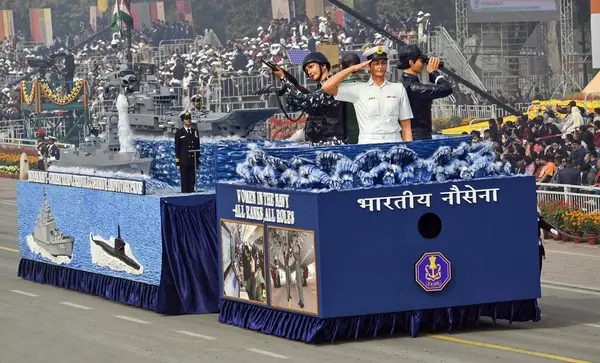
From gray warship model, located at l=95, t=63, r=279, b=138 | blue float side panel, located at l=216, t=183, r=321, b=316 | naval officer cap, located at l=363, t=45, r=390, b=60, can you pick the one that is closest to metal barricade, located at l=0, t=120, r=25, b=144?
gray warship model, located at l=95, t=63, r=279, b=138

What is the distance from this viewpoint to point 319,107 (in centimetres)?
2022

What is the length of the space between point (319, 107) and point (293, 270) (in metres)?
2.53

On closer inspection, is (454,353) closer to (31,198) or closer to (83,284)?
(83,284)

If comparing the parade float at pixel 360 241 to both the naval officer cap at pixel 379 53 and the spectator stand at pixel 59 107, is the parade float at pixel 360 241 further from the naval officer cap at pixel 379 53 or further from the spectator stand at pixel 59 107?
the spectator stand at pixel 59 107

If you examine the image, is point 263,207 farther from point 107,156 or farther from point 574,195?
point 574,195

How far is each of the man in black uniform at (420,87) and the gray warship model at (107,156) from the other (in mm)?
5698

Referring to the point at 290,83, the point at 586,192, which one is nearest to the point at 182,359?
the point at 290,83

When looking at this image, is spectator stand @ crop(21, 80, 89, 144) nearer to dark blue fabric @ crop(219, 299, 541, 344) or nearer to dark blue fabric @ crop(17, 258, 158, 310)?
dark blue fabric @ crop(17, 258, 158, 310)

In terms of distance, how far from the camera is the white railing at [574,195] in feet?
97.3

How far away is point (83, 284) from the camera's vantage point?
2442cm

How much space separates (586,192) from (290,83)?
11.9 metres

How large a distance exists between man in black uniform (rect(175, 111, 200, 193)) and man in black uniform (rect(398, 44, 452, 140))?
3.93 metres

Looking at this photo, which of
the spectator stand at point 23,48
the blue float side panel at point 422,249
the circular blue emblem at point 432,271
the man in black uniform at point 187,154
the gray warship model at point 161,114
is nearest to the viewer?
the blue float side panel at point 422,249

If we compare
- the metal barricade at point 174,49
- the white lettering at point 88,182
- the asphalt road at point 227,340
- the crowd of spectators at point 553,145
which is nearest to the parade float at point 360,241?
the asphalt road at point 227,340
